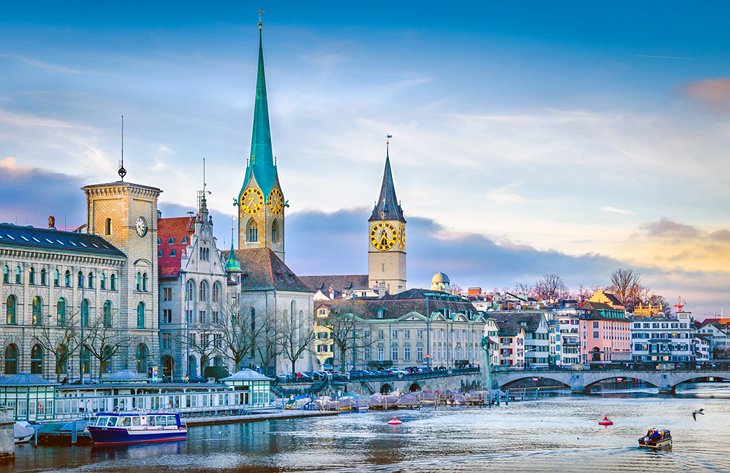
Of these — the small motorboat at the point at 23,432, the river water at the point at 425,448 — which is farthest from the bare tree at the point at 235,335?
the small motorboat at the point at 23,432

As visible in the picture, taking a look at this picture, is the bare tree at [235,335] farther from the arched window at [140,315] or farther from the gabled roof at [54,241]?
the gabled roof at [54,241]

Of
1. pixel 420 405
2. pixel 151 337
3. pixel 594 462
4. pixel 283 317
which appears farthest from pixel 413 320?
pixel 594 462

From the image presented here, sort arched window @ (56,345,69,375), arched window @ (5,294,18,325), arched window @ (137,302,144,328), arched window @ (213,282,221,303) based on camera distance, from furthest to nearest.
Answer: arched window @ (213,282,221,303) < arched window @ (137,302,144,328) < arched window @ (5,294,18,325) < arched window @ (56,345,69,375)

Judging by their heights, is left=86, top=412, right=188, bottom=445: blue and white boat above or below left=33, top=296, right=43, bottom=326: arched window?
below

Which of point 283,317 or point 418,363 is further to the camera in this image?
point 418,363

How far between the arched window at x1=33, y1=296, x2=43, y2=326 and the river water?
24.4 m

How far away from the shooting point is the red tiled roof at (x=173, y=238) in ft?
456

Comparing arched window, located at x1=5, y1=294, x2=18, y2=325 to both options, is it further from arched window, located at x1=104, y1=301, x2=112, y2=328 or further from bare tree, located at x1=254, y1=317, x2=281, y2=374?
bare tree, located at x1=254, y1=317, x2=281, y2=374

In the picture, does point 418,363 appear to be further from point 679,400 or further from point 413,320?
point 679,400

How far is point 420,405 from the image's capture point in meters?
138

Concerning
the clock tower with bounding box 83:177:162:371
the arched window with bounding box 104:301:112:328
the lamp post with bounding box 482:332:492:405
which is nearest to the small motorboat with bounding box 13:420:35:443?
the arched window with bounding box 104:301:112:328

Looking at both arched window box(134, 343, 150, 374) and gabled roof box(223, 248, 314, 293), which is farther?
gabled roof box(223, 248, 314, 293)

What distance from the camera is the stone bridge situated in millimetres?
161875

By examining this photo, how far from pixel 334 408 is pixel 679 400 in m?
42.6
